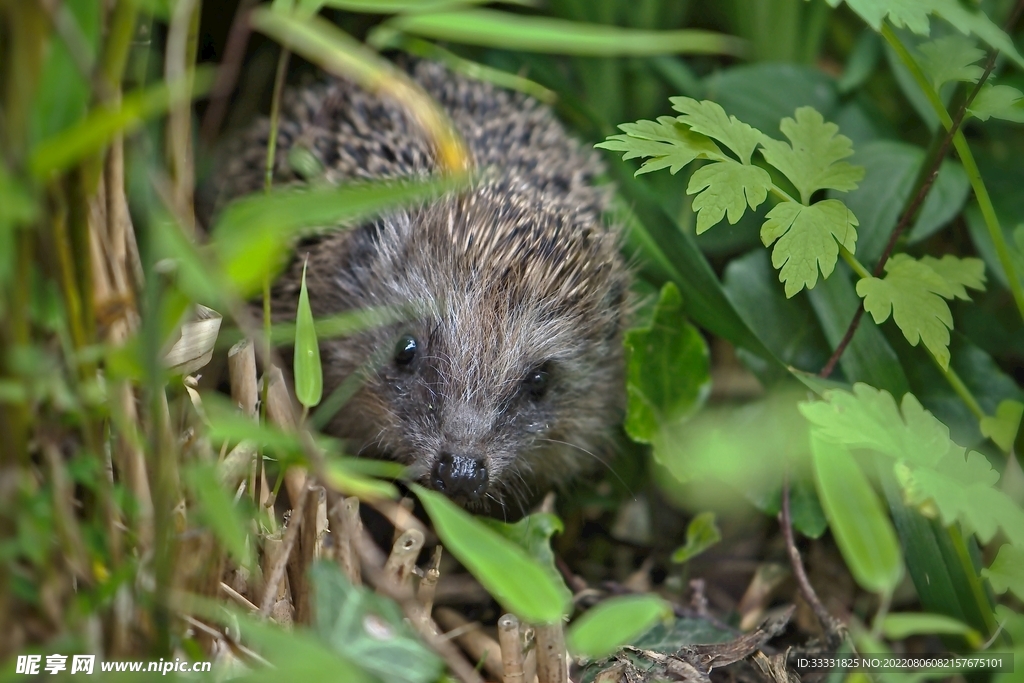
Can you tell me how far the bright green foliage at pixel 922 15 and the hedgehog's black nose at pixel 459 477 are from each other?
1475 millimetres

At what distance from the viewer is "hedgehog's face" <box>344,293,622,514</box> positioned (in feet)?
8.64

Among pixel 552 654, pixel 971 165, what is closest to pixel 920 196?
pixel 971 165

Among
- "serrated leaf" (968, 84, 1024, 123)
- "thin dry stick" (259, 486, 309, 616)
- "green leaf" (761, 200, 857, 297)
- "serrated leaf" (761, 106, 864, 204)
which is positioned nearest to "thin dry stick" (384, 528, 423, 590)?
"thin dry stick" (259, 486, 309, 616)

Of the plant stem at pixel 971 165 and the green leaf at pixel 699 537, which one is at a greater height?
the plant stem at pixel 971 165

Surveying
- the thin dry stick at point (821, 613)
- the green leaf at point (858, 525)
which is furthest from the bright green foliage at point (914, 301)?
the green leaf at point (858, 525)

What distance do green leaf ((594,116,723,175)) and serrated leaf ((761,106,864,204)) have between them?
0.61 feet

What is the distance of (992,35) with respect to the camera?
2.08 metres

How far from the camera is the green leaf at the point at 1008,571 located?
77.7 inches

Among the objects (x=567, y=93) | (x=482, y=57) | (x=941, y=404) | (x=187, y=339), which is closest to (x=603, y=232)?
(x=567, y=93)

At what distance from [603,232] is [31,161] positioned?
6.67 ft

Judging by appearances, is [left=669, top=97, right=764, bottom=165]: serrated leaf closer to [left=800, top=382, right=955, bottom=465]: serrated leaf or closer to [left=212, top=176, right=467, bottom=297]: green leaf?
[left=800, top=382, right=955, bottom=465]: serrated leaf

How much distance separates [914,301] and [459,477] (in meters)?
1.25

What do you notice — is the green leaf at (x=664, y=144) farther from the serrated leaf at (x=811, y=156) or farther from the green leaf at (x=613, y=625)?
the green leaf at (x=613, y=625)

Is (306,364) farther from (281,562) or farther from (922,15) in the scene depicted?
(922,15)
